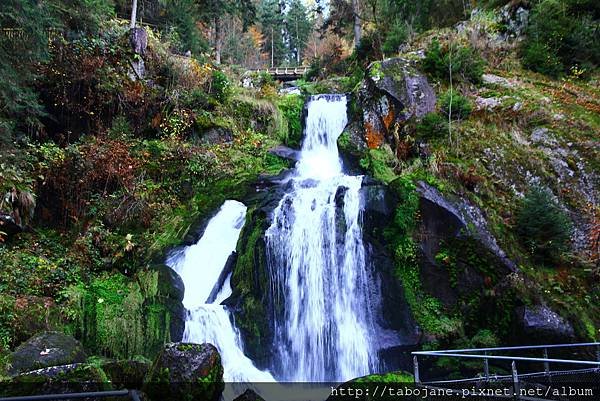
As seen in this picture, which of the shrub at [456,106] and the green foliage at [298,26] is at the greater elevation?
the green foliage at [298,26]

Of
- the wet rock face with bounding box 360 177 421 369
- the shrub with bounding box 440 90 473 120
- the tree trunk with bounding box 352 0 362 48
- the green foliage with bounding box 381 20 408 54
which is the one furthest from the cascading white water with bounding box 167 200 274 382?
the tree trunk with bounding box 352 0 362 48

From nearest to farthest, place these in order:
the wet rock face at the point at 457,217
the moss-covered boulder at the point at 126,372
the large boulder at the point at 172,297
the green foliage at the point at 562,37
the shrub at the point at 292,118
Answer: the moss-covered boulder at the point at 126,372 < the large boulder at the point at 172,297 < the wet rock face at the point at 457,217 < the green foliage at the point at 562,37 < the shrub at the point at 292,118

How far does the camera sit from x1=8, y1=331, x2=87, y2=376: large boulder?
6094 millimetres

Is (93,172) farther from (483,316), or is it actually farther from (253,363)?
(483,316)

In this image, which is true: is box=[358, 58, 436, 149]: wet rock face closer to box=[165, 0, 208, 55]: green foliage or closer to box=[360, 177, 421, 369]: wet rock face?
box=[360, 177, 421, 369]: wet rock face

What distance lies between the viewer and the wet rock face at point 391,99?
14.4m

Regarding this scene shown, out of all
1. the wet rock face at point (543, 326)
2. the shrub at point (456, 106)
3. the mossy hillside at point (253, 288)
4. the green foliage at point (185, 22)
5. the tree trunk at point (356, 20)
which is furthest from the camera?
the tree trunk at point (356, 20)

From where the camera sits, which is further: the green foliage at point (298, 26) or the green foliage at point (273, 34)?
the green foliage at point (298, 26)

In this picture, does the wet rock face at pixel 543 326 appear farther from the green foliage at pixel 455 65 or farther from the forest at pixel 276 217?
the green foliage at pixel 455 65

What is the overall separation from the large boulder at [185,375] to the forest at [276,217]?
0.02 m

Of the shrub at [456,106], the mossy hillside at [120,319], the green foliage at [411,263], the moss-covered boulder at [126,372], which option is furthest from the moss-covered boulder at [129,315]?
the shrub at [456,106]

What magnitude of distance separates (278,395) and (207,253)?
3.94 meters

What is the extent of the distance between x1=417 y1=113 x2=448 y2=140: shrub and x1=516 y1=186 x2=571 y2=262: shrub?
151 inches

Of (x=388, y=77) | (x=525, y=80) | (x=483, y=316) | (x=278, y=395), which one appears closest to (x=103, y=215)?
(x=278, y=395)
